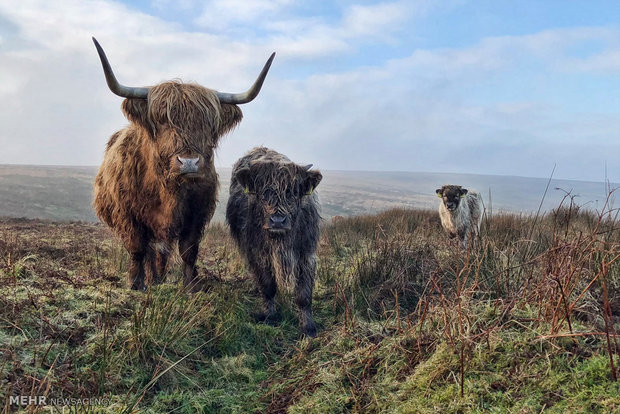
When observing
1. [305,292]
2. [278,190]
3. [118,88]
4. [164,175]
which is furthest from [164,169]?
[305,292]

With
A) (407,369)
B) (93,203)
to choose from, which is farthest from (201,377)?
(93,203)

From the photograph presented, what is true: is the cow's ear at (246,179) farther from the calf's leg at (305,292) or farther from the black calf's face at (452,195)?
the black calf's face at (452,195)

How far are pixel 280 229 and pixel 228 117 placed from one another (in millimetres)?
1514

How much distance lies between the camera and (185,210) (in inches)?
179

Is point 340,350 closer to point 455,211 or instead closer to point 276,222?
point 276,222

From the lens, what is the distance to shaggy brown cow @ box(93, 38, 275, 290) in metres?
4.09

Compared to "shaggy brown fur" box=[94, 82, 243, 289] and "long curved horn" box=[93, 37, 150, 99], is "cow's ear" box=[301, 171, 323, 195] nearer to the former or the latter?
"shaggy brown fur" box=[94, 82, 243, 289]

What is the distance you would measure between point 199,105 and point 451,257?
311cm

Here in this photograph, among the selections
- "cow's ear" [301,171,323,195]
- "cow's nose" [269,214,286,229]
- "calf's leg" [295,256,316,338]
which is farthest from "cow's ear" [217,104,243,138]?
"calf's leg" [295,256,316,338]

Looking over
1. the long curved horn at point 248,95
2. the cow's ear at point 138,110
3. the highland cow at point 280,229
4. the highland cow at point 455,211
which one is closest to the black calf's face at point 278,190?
the highland cow at point 280,229

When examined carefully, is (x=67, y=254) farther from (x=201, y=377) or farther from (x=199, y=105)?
(x=201, y=377)

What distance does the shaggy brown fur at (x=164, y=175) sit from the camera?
161 inches

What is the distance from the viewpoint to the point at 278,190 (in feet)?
13.1

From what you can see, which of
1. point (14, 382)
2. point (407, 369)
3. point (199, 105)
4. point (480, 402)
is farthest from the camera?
point (199, 105)
